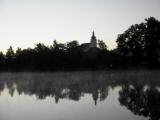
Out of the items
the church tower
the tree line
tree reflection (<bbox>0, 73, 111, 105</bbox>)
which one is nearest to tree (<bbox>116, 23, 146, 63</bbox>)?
the tree line

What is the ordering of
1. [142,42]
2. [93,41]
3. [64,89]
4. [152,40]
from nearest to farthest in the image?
[64,89], [152,40], [142,42], [93,41]

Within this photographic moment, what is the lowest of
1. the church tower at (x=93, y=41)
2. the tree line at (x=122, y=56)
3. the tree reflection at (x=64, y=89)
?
the tree reflection at (x=64, y=89)

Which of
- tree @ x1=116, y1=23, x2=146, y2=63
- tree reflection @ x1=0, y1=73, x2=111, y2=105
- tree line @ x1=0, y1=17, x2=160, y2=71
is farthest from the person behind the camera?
tree @ x1=116, y1=23, x2=146, y2=63

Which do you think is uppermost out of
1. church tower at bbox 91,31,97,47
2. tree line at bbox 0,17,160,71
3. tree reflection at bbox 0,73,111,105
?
church tower at bbox 91,31,97,47

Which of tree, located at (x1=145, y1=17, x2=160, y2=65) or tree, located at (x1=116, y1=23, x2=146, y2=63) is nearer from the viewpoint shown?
tree, located at (x1=145, y1=17, x2=160, y2=65)

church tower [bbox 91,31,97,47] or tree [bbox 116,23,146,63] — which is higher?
church tower [bbox 91,31,97,47]

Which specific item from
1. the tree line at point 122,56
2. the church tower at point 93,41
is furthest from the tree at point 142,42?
the church tower at point 93,41

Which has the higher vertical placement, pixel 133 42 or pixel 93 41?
pixel 93 41

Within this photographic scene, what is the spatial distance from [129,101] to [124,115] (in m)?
4.20

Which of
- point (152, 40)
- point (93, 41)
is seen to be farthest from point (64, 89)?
point (93, 41)

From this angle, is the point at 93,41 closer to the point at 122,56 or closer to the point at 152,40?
the point at 122,56

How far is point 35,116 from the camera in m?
12.4

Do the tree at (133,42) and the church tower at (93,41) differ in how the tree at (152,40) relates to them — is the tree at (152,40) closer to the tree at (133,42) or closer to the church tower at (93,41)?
the tree at (133,42)

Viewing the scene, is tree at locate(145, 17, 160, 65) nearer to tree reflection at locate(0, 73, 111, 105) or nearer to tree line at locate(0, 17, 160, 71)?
tree line at locate(0, 17, 160, 71)
